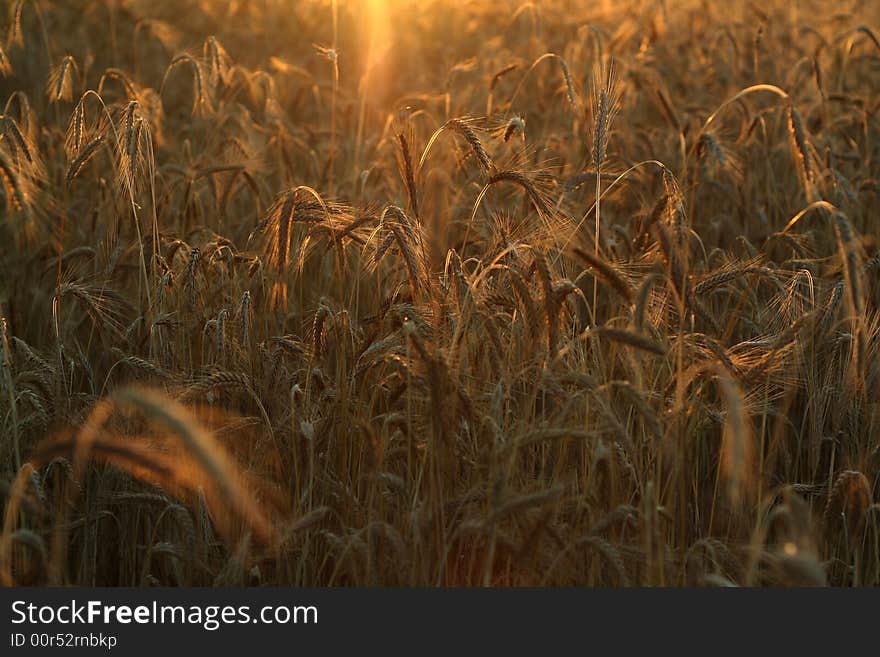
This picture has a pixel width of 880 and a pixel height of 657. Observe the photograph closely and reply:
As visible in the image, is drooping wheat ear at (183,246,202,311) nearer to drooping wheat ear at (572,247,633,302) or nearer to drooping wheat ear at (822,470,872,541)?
drooping wheat ear at (572,247,633,302)

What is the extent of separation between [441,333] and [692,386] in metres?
0.90

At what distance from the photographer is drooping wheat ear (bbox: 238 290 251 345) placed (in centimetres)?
289

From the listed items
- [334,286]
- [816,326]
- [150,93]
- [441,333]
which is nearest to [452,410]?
[441,333]

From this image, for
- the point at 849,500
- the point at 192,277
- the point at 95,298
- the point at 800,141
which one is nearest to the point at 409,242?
the point at 192,277

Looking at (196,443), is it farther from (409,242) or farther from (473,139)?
(473,139)

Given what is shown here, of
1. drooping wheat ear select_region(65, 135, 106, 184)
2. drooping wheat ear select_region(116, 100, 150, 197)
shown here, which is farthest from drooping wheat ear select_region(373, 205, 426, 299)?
drooping wheat ear select_region(65, 135, 106, 184)

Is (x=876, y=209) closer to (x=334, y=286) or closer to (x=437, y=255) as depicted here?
(x=437, y=255)

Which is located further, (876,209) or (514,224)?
(876,209)

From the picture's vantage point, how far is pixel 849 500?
2.45 metres

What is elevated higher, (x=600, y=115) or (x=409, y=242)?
(x=600, y=115)

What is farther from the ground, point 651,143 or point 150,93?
point 150,93

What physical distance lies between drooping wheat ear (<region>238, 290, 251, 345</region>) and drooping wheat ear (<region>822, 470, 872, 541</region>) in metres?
1.72

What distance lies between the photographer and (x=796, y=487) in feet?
9.14

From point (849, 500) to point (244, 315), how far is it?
1.77m
